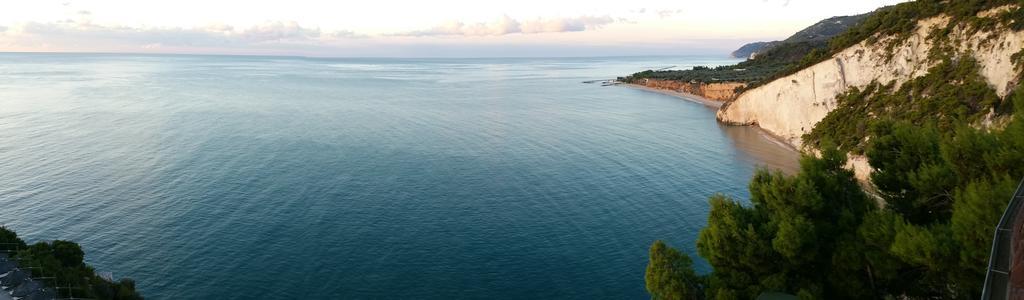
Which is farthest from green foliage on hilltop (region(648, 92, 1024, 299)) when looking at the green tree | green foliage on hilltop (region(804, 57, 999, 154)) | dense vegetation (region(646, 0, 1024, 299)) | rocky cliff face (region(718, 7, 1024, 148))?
rocky cliff face (region(718, 7, 1024, 148))

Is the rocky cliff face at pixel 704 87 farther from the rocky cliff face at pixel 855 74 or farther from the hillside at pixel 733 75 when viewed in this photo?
the rocky cliff face at pixel 855 74

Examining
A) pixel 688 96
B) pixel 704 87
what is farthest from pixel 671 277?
pixel 688 96

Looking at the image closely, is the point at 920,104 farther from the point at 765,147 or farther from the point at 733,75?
the point at 733,75

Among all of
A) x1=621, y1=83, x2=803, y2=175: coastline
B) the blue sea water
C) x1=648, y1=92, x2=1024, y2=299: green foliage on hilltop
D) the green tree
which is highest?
x1=648, y1=92, x2=1024, y2=299: green foliage on hilltop

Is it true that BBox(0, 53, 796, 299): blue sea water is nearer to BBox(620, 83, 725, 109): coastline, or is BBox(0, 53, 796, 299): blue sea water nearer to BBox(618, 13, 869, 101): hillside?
BBox(620, 83, 725, 109): coastline

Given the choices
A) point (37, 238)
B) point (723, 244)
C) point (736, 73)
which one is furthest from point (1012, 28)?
point (736, 73)

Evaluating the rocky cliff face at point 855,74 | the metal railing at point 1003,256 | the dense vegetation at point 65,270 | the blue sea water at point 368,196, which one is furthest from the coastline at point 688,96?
the metal railing at point 1003,256

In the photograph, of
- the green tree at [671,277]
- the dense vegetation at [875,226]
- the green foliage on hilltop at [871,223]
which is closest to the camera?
the dense vegetation at [875,226]
